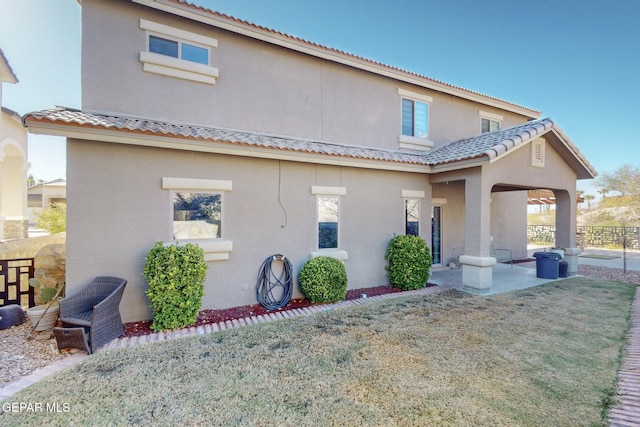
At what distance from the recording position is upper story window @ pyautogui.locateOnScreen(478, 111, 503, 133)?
13.9 metres

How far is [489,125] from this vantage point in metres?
14.2

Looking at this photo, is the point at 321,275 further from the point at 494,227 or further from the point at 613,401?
the point at 494,227

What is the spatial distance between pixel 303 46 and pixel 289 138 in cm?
315

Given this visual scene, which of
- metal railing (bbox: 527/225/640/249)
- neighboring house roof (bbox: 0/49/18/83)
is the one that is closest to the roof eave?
neighboring house roof (bbox: 0/49/18/83)

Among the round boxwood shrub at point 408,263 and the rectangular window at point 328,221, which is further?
the round boxwood shrub at point 408,263

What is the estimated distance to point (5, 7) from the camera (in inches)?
335

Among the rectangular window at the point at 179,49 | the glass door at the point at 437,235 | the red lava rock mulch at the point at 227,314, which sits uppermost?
the rectangular window at the point at 179,49

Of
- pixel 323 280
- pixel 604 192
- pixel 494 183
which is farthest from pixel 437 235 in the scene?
pixel 604 192

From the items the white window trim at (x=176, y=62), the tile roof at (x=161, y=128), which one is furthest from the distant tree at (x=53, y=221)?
the white window trim at (x=176, y=62)

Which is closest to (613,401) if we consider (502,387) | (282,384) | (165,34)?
(502,387)

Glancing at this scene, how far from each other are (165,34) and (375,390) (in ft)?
32.2

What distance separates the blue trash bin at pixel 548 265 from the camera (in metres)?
11.1

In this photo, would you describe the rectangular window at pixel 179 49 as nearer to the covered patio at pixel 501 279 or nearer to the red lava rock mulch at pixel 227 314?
the red lava rock mulch at pixel 227 314

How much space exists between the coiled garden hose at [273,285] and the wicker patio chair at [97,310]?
3.18 metres
